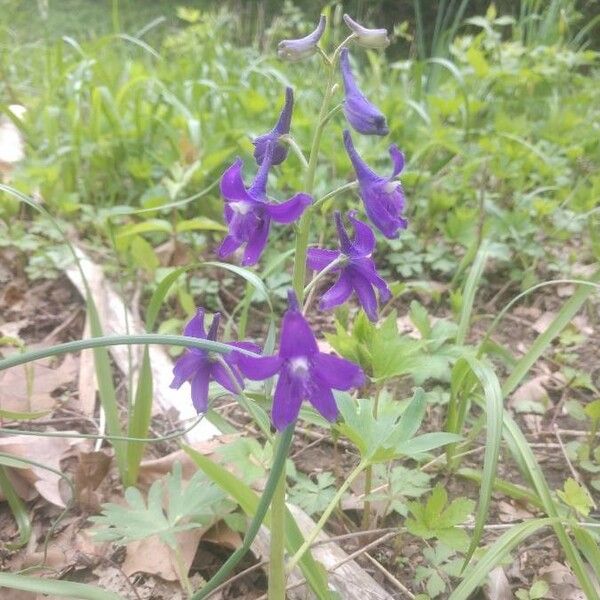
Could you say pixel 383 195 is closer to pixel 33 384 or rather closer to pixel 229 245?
pixel 229 245

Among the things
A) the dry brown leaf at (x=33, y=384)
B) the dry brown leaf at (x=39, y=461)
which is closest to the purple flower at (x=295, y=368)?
the dry brown leaf at (x=39, y=461)

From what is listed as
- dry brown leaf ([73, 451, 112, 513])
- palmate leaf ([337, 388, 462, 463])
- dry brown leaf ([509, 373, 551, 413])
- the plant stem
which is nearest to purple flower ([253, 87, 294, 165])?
palmate leaf ([337, 388, 462, 463])

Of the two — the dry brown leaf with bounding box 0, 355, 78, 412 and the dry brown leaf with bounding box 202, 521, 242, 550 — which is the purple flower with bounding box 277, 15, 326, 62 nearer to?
the dry brown leaf with bounding box 202, 521, 242, 550

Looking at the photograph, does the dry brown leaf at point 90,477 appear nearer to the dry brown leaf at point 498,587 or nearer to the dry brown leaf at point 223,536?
the dry brown leaf at point 223,536

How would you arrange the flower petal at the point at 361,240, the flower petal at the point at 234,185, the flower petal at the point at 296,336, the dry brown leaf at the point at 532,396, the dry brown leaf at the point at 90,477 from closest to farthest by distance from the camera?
1. the flower petal at the point at 296,336
2. the flower petal at the point at 234,185
3. the flower petal at the point at 361,240
4. the dry brown leaf at the point at 90,477
5. the dry brown leaf at the point at 532,396

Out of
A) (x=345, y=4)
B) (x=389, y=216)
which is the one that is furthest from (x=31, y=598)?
(x=345, y=4)

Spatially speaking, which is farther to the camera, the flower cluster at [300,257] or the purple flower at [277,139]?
the purple flower at [277,139]
